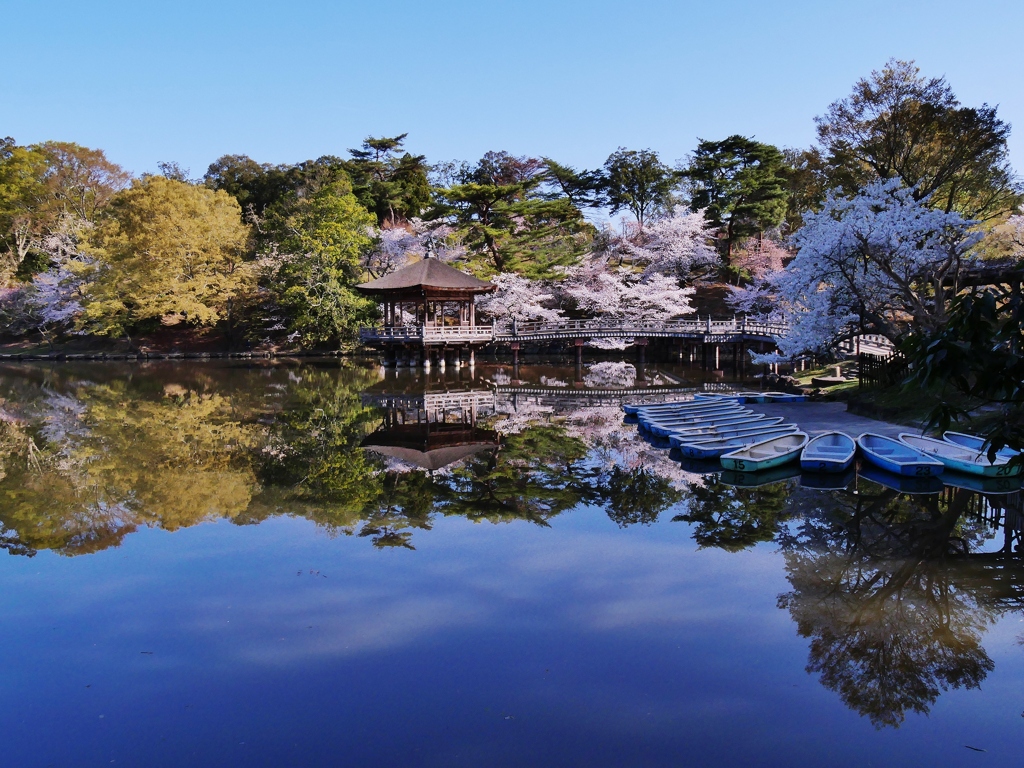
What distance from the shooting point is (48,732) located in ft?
17.9

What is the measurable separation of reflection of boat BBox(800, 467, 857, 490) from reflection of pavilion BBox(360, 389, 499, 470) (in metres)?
6.80

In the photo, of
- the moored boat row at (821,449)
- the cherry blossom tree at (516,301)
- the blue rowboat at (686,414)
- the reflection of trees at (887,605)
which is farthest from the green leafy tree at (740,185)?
the reflection of trees at (887,605)

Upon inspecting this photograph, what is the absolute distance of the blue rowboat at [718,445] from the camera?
48.8ft

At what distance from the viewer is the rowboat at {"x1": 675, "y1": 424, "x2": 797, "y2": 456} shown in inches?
585

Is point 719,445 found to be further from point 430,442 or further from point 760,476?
point 430,442

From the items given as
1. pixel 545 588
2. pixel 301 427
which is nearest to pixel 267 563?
pixel 545 588

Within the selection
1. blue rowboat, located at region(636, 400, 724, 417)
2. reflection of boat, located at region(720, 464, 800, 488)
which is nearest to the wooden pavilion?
blue rowboat, located at region(636, 400, 724, 417)

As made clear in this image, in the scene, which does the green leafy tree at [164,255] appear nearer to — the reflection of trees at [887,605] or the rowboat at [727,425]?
the rowboat at [727,425]

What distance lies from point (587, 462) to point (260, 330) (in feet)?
124

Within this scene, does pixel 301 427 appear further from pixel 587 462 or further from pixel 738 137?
pixel 738 137

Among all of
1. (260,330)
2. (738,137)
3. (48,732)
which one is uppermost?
(738,137)

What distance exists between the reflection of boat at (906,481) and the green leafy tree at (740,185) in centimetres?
3254

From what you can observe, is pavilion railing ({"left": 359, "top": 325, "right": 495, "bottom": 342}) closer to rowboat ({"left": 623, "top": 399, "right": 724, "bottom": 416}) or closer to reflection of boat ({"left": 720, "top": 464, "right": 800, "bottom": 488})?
rowboat ({"left": 623, "top": 399, "right": 724, "bottom": 416})

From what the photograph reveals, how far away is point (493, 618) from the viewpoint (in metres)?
7.44
